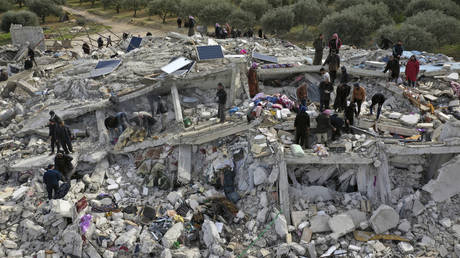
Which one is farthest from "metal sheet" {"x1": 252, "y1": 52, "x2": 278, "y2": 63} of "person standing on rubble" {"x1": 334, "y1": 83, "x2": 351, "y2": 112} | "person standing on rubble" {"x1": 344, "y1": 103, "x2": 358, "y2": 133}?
"person standing on rubble" {"x1": 344, "y1": 103, "x2": 358, "y2": 133}

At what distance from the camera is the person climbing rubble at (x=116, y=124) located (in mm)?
9570

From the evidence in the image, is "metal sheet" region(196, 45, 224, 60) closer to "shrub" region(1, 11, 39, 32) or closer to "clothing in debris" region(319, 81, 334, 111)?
"clothing in debris" region(319, 81, 334, 111)

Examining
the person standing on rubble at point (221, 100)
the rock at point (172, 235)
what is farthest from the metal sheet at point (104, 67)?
the rock at point (172, 235)

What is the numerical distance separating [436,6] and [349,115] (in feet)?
68.3

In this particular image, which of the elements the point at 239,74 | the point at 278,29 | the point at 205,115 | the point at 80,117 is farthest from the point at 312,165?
the point at 278,29

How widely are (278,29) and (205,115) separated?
57.3 feet

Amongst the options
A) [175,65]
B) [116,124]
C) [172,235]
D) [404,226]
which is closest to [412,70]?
[404,226]

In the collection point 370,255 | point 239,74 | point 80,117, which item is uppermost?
point 239,74

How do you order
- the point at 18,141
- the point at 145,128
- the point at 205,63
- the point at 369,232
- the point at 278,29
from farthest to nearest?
the point at 278,29
the point at 205,63
the point at 18,141
the point at 145,128
the point at 369,232

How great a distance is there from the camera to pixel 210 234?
7.05m

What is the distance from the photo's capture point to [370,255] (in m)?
6.58

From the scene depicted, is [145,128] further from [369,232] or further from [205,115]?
[369,232]

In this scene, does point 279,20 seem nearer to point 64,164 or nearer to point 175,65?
point 175,65

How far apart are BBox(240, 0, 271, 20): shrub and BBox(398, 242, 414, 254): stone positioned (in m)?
24.7
